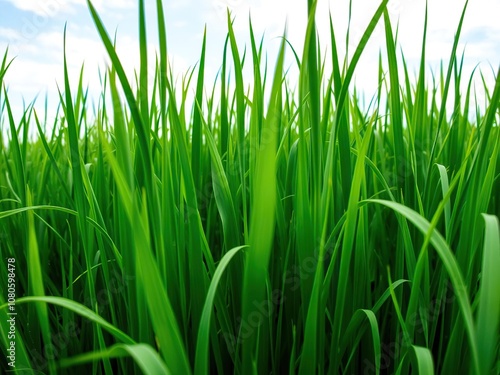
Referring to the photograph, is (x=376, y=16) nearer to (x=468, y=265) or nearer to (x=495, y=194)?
(x=468, y=265)

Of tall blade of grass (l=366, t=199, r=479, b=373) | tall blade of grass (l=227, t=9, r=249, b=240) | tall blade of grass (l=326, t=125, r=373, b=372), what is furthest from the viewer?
tall blade of grass (l=227, t=9, r=249, b=240)

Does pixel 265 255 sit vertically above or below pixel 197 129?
below

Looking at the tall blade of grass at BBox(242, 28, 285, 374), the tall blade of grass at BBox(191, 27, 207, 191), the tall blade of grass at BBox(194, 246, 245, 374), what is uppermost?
the tall blade of grass at BBox(191, 27, 207, 191)

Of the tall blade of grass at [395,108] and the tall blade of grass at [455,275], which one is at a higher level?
the tall blade of grass at [395,108]

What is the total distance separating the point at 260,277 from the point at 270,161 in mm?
127

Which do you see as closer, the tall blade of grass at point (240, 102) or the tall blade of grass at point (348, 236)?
the tall blade of grass at point (348, 236)

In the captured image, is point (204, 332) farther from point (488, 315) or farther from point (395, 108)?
point (395, 108)

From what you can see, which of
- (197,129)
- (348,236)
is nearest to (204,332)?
(348,236)

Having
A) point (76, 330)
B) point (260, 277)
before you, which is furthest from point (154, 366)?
point (76, 330)

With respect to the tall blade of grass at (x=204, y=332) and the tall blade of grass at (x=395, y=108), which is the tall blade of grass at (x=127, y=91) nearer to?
the tall blade of grass at (x=204, y=332)

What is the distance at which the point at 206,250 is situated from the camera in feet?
2.03

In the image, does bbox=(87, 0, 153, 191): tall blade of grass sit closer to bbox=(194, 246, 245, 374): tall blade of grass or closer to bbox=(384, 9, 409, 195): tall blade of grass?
bbox=(194, 246, 245, 374): tall blade of grass

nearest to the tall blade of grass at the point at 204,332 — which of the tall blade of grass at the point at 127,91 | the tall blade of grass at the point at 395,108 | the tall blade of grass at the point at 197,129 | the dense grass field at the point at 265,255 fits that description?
the dense grass field at the point at 265,255

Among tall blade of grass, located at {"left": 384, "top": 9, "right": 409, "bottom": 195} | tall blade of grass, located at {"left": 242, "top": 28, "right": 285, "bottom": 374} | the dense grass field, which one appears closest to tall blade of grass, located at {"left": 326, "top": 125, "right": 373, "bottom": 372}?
the dense grass field
